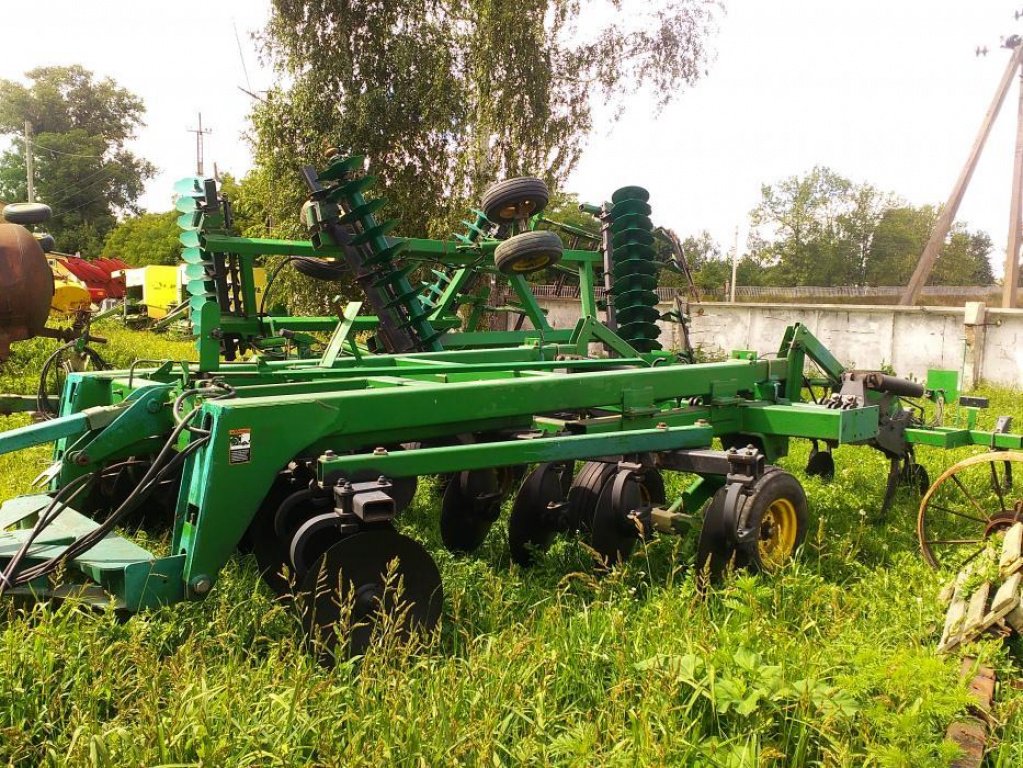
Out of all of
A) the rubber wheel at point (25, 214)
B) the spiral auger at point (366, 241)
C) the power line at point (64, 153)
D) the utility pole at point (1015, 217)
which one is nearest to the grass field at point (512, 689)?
the rubber wheel at point (25, 214)

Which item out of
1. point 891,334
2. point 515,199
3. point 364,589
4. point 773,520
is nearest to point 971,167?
point 891,334

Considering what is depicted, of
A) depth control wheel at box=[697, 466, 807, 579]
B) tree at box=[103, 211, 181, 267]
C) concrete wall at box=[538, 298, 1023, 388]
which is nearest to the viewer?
depth control wheel at box=[697, 466, 807, 579]

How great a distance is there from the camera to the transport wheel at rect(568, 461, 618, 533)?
433 cm

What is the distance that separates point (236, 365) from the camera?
199 inches

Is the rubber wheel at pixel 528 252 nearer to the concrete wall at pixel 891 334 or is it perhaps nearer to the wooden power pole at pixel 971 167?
the concrete wall at pixel 891 334

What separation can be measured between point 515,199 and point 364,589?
3435mm

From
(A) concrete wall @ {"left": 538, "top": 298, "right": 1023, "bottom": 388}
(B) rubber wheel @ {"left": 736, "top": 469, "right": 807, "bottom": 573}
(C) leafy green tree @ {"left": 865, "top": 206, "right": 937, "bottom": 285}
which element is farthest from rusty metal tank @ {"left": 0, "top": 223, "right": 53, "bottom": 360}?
(C) leafy green tree @ {"left": 865, "top": 206, "right": 937, "bottom": 285}

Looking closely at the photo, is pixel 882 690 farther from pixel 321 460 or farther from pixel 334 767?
pixel 321 460

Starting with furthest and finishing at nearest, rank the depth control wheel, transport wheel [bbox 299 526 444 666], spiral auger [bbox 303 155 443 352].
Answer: spiral auger [bbox 303 155 443 352]
the depth control wheel
transport wheel [bbox 299 526 444 666]

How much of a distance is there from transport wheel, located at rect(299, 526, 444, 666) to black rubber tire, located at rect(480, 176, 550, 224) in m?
3.22

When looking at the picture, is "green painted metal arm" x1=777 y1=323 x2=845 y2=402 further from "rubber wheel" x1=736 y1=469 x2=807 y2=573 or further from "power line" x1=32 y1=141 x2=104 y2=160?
"power line" x1=32 y1=141 x2=104 y2=160

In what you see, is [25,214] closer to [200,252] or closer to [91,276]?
[200,252]

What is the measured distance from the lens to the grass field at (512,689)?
234 cm

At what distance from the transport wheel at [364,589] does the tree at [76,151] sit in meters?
58.0
